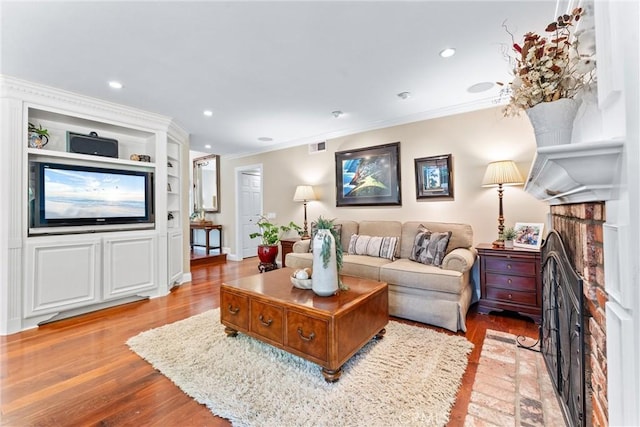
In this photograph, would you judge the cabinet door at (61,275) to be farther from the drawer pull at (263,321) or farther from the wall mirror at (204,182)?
the wall mirror at (204,182)

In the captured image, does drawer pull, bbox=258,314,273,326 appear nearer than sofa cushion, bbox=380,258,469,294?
Yes

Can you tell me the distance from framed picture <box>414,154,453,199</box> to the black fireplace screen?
1.86 metres

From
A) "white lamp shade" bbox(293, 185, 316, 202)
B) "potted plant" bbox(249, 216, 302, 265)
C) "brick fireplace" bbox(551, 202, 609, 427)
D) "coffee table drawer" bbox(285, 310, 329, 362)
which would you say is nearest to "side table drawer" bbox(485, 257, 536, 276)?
"brick fireplace" bbox(551, 202, 609, 427)

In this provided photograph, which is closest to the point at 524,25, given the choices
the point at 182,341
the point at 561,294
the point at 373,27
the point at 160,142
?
the point at 373,27

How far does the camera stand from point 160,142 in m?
3.70

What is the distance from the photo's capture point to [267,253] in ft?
15.6

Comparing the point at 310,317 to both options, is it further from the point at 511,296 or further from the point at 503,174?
the point at 503,174

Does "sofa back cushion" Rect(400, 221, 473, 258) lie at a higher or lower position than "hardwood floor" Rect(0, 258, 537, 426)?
higher

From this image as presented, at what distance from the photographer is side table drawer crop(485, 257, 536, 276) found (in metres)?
2.62

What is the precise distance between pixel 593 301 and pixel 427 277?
5.35 feet

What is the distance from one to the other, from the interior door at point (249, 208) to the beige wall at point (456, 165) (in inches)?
66.2

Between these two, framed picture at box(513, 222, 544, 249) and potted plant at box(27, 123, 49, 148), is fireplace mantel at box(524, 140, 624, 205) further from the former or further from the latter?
potted plant at box(27, 123, 49, 148)

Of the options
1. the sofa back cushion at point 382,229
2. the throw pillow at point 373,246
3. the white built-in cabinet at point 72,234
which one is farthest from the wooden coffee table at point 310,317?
the white built-in cabinet at point 72,234

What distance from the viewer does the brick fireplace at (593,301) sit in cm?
88
